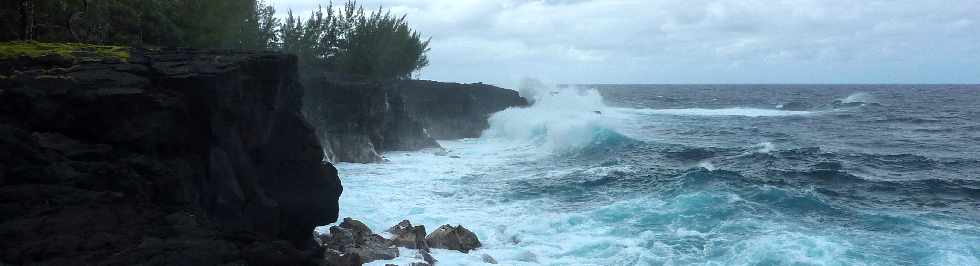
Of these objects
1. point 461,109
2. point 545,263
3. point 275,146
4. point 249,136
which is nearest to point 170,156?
point 249,136

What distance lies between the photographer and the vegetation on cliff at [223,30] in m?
18.9

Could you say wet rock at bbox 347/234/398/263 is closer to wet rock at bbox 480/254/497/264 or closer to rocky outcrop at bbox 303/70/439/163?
wet rock at bbox 480/254/497/264

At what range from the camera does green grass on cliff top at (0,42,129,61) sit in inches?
441

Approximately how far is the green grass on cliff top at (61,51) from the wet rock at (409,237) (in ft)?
24.0

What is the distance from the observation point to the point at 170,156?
35.8ft

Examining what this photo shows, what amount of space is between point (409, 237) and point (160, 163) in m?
7.69

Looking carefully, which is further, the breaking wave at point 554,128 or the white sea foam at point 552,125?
the white sea foam at point 552,125

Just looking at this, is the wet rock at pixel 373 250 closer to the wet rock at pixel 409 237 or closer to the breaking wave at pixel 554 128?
the wet rock at pixel 409 237

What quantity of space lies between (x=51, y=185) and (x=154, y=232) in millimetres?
1564

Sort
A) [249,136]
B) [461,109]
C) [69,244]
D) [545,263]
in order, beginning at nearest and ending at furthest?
[69,244] → [249,136] → [545,263] → [461,109]

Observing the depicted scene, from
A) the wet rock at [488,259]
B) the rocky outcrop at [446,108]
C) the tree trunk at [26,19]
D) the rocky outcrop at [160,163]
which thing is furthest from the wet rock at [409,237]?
the rocky outcrop at [446,108]

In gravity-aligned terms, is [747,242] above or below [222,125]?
below

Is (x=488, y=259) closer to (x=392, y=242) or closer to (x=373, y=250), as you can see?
(x=392, y=242)

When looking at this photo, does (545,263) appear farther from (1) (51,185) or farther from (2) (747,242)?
(1) (51,185)
